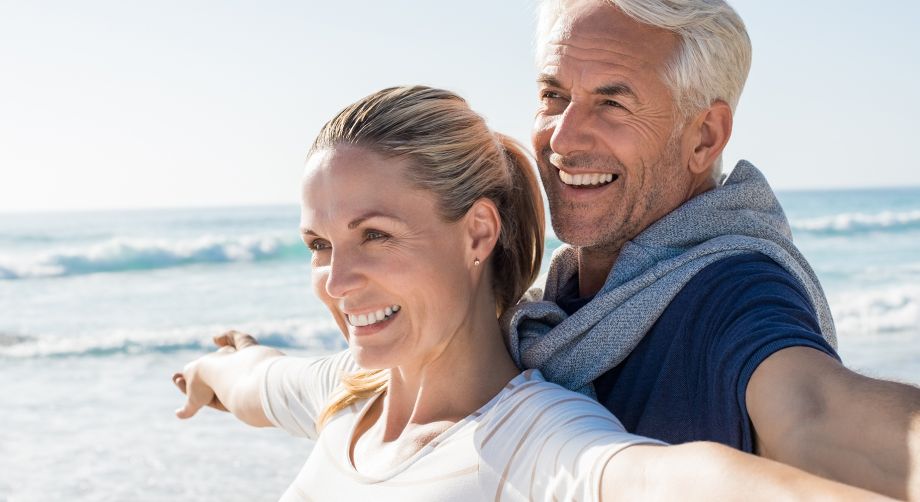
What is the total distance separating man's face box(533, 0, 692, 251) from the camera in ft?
7.61

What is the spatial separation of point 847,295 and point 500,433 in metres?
13.8

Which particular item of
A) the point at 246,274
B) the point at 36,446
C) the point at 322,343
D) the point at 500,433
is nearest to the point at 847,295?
the point at 322,343

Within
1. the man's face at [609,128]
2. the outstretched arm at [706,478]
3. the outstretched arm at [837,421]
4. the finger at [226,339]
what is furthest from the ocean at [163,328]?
the finger at [226,339]

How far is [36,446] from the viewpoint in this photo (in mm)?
6836

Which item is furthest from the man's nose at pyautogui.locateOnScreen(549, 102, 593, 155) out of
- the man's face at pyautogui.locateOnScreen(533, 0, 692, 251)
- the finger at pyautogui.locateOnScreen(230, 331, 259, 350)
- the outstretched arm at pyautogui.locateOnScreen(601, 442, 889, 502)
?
Result: the finger at pyautogui.locateOnScreen(230, 331, 259, 350)

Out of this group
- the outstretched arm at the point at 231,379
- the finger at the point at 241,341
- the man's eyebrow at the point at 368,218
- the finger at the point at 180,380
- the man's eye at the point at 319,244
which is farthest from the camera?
the finger at the point at 180,380

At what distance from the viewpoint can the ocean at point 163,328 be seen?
20.5ft

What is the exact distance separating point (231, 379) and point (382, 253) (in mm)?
1446

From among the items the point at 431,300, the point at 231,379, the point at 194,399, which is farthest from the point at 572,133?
the point at 194,399

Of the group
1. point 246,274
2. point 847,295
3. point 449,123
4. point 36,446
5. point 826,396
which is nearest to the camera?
point 826,396

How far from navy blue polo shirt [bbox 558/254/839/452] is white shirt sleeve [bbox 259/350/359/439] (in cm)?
82

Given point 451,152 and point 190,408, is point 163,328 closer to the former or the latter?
point 190,408

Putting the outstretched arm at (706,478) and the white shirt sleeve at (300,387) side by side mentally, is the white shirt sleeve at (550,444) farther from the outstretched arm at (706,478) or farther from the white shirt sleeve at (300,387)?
the white shirt sleeve at (300,387)

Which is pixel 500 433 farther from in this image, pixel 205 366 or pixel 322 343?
pixel 322 343
